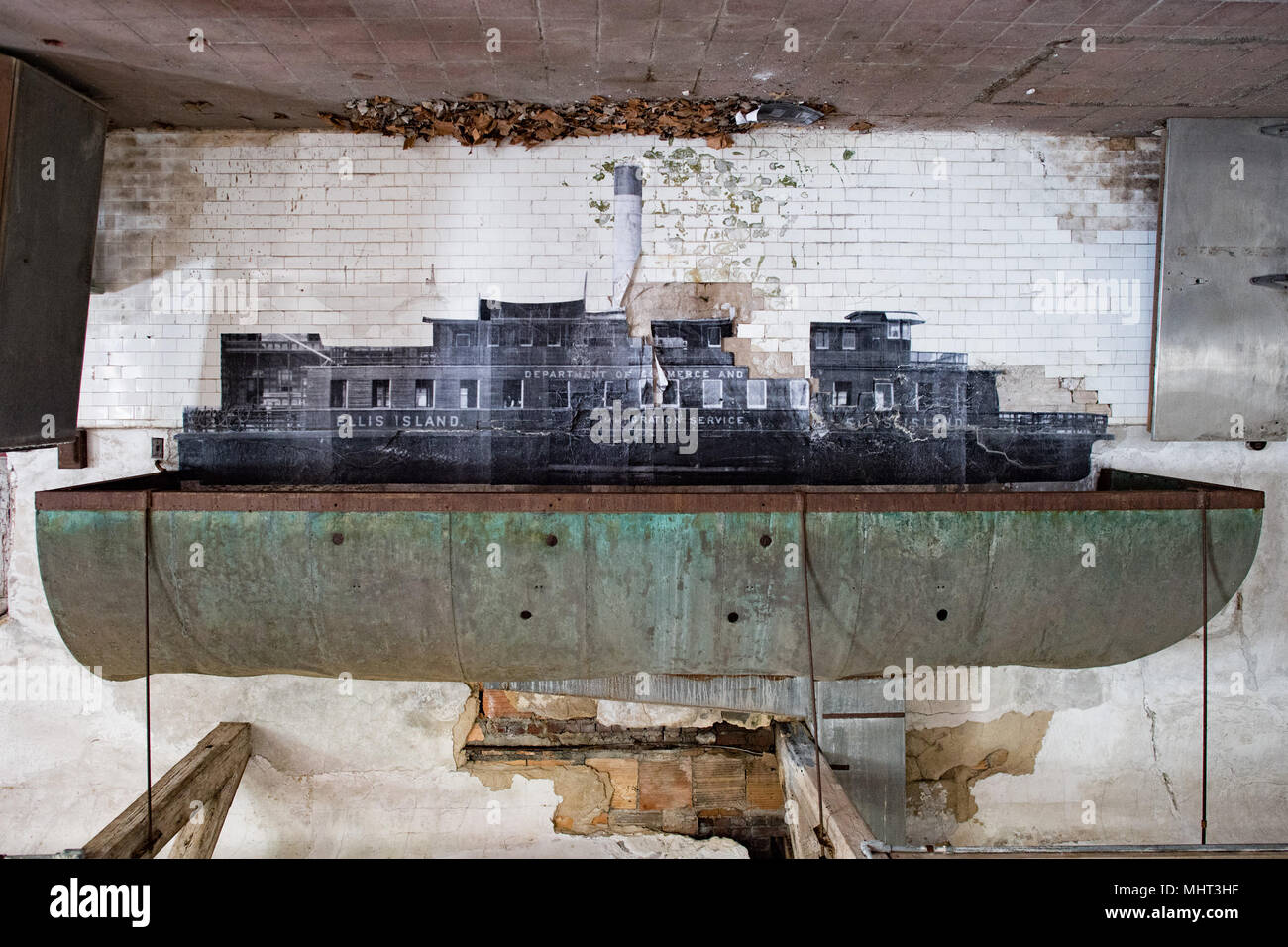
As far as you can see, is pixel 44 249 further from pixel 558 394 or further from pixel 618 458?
pixel 618 458

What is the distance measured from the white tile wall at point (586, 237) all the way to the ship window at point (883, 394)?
0.35 meters

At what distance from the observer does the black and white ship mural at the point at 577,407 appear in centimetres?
380

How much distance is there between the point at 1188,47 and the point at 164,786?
247 inches

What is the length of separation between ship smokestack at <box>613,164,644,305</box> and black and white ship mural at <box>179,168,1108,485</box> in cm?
2

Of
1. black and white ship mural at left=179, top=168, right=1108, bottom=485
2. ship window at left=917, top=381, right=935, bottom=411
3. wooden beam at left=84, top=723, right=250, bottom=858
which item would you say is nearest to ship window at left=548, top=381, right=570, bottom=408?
black and white ship mural at left=179, top=168, right=1108, bottom=485

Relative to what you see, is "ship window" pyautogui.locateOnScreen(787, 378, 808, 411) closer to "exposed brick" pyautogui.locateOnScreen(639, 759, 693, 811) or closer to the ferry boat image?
the ferry boat image

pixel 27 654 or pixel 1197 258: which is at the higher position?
pixel 1197 258

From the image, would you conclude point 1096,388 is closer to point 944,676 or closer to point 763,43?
point 944,676

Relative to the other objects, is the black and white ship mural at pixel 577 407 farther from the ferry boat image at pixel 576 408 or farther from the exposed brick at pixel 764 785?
the exposed brick at pixel 764 785

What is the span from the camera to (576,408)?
3.82 m

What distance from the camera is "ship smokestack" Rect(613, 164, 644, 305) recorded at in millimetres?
3758

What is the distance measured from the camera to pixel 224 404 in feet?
12.5

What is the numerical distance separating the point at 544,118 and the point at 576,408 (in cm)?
163

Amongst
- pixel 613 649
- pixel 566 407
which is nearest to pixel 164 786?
pixel 613 649
